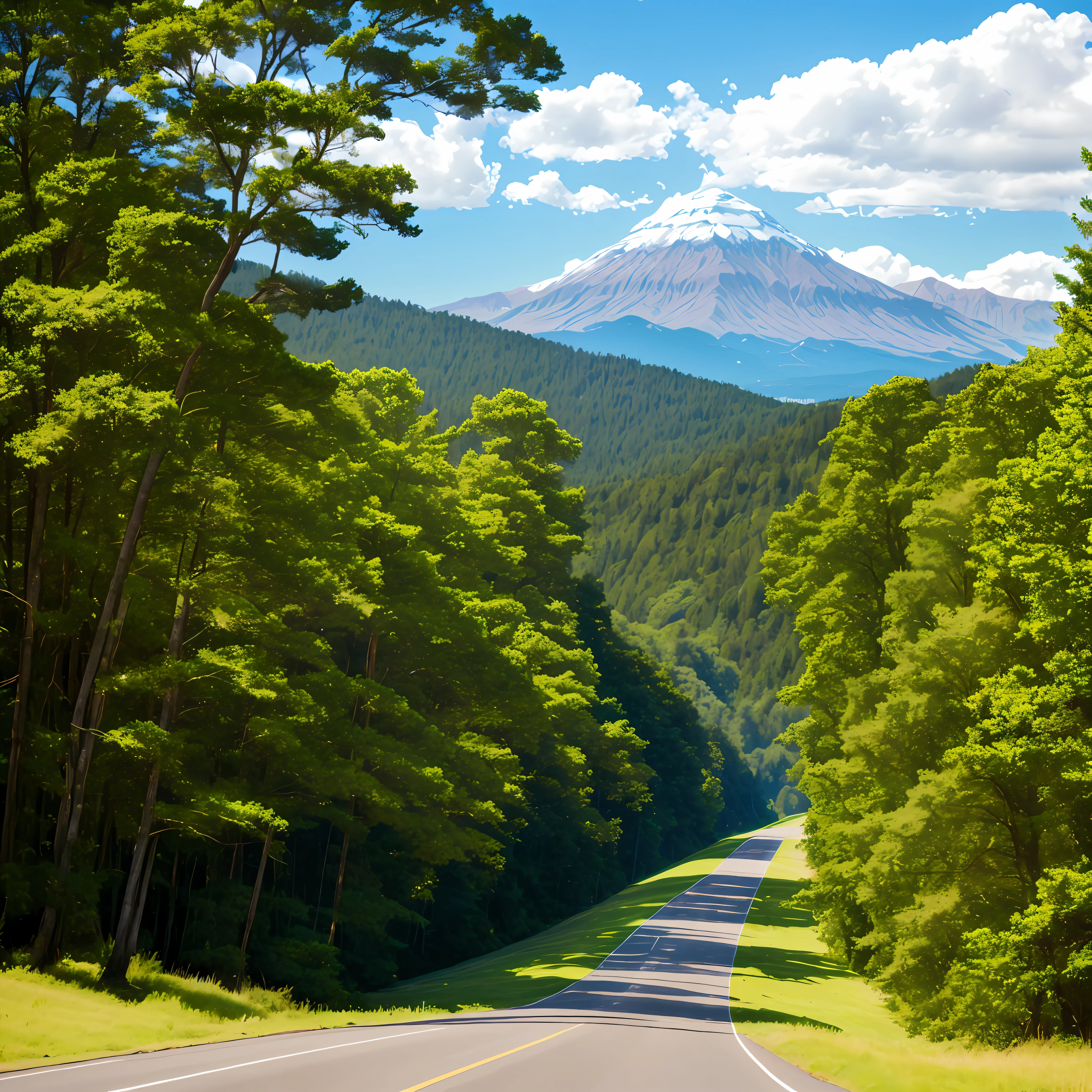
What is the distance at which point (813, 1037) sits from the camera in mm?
19906

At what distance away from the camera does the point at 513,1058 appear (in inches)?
588

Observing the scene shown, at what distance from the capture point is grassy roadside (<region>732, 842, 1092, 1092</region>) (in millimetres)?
14250

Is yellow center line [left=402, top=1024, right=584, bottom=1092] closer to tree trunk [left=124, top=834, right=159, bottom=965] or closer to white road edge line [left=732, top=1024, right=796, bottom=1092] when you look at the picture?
white road edge line [left=732, top=1024, right=796, bottom=1092]

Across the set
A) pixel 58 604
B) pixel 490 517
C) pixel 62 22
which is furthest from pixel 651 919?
pixel 62 22

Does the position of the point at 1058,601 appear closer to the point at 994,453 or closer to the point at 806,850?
the point at 994,453

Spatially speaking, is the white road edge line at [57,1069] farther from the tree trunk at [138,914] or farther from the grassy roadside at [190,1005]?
the tree trunk at [138,914]

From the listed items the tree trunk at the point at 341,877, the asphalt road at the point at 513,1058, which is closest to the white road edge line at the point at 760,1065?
the asphalt road at the point at 513,1058

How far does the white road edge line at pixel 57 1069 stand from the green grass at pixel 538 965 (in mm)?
12785

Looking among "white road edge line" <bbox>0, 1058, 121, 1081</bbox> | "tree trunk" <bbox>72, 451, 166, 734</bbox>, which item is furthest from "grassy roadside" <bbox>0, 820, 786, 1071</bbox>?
"tree trunk" <bbox>72, 451, 166, 734</bbox>

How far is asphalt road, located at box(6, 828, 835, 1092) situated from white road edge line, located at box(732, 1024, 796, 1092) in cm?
5

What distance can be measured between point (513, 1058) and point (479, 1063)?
110cm

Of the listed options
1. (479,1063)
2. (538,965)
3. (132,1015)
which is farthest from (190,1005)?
(538,965)

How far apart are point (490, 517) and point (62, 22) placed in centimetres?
2819

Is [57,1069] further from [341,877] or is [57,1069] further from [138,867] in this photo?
[341,877]
